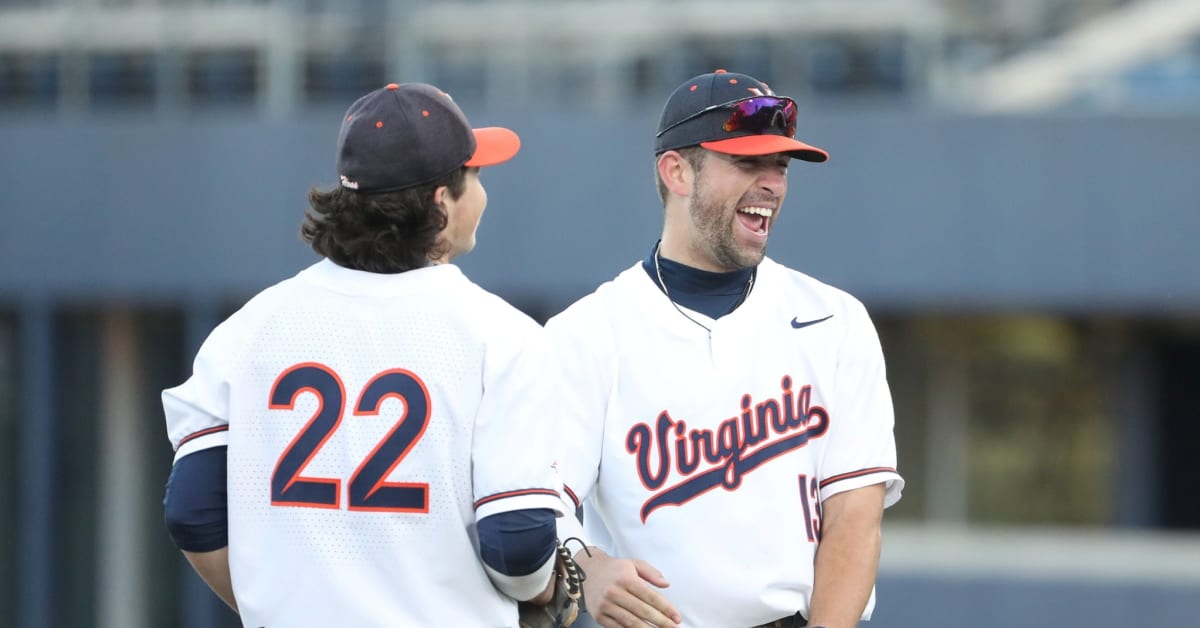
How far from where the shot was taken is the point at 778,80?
11.4 metres

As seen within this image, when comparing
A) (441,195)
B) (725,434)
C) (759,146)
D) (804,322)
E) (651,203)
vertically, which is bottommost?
(725,434)

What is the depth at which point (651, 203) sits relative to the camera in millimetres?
11180

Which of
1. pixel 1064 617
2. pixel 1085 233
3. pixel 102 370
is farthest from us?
pixel 102 370

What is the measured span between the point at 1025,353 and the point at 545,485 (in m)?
10.1

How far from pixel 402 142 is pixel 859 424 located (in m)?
1.06

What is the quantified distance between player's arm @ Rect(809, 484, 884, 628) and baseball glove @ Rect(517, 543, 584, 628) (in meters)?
0.49

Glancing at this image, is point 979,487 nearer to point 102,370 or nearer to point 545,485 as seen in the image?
point 102,370

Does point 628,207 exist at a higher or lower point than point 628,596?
higher

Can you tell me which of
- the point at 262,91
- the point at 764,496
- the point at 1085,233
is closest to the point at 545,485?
the point at 764,496

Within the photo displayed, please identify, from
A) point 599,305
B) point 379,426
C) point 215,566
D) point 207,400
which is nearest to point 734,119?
point 599,305

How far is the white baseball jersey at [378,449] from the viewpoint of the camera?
8.44ft

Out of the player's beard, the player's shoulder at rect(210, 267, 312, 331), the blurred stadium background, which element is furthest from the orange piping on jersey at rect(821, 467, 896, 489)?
the blurred stadium background

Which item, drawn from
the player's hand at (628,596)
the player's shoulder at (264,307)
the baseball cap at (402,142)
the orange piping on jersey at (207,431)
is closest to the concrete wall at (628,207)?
the player's hand at (628,596)

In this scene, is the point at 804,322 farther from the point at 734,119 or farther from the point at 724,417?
the point at 734,119
